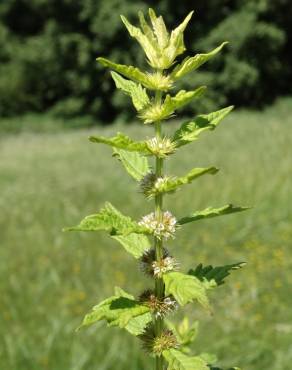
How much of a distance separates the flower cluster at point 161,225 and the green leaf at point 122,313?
0.33 ft

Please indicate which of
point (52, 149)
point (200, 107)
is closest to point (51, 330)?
point (52, 149)

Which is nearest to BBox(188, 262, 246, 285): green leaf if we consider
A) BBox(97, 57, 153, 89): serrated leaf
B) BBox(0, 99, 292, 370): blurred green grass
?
BBox(97, 57, 153, 89): serrated leaf

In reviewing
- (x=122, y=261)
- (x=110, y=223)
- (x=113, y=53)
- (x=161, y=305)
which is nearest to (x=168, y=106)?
(x=110, y=223)

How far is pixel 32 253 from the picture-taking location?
6922 mm

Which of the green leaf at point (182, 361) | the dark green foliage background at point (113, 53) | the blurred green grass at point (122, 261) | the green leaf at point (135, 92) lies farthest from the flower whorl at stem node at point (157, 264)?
the dark green foliage background at point (113, 53)

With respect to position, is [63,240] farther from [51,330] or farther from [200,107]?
[200,107]

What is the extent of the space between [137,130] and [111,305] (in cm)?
1788

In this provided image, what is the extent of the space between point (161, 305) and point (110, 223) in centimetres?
14

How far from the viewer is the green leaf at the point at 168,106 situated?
2.77 feet

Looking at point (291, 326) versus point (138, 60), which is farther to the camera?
point (138, 60)

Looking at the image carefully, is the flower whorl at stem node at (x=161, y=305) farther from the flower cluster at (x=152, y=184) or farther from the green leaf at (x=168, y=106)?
the green leaf at (x=168, y=106)

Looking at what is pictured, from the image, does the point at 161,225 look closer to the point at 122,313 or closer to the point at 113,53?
the point at 122,313

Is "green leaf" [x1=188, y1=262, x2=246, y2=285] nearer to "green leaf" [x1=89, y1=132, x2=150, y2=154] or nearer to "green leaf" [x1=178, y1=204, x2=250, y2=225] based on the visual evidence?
"green leaf" [x1=178, y1=204, x2=250, y2=225]

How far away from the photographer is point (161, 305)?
3.05 ft
